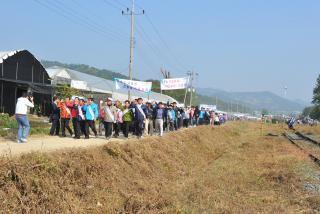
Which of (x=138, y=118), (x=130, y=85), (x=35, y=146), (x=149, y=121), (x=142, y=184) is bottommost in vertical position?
(x=142, y=184)

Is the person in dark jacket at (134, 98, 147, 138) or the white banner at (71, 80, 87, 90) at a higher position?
the white banner at (71, 80, 87, 90)

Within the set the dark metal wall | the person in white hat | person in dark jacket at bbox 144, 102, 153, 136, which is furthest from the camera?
the dark metal wall

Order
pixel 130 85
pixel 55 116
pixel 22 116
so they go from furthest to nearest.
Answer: pixel 130 85, pixel 55 116, pixel 22 116

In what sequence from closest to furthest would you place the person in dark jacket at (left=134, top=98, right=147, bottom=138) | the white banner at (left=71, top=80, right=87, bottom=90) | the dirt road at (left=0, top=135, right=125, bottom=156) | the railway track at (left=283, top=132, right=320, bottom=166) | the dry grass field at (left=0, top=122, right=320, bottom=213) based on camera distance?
the dry grass field at (left=0, top=122, right=320, bottom=213)
the dirt road at (left=0, top=135, right=125, bottom=156)
the person in dark jacket at (left=134, top=98, right=147, bottom=138)
the railway track at (left=283, top=132, right=320, bottom=166)
the white banner at (left=71, top=80, right=87, bottom=90)

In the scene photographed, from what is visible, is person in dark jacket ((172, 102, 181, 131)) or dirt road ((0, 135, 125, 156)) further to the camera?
person in dark jacket ((172, 102, 181, 131))

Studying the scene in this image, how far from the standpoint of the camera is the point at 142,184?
11.3m

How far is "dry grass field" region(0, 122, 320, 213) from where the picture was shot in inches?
328

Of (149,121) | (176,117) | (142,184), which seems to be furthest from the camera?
(176,117)

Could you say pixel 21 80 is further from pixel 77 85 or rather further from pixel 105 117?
pixel 105 117

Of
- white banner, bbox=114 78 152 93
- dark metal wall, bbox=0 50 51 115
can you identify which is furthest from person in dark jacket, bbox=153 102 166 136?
dark metal wall, bbox=0 50 51 115

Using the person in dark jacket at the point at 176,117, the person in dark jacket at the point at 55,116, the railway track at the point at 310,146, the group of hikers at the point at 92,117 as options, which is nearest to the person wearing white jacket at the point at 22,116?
the group of hikers at the point at 92,117

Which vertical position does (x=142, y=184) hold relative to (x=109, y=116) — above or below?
below

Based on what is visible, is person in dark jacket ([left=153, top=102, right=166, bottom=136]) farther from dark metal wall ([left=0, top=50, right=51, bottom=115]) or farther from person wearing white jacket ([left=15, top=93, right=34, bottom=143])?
dark metal wall ([left=0, top=50, right=51, bottom=115])

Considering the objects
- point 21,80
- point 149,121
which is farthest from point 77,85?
point 149,121
